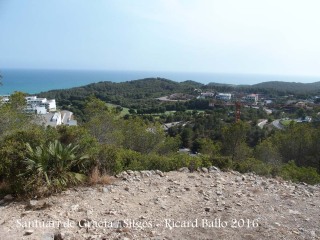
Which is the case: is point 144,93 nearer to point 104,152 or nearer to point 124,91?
point 124,91

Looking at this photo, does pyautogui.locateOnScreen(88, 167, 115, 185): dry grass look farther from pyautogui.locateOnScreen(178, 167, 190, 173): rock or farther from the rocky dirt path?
pyautogui.locateOnScreen(178, 167, 190, 173): rock

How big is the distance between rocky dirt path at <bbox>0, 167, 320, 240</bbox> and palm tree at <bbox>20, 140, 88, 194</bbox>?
25cm

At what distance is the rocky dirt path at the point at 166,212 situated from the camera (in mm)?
4367

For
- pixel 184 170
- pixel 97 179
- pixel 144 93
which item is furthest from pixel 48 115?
pixel 144 93

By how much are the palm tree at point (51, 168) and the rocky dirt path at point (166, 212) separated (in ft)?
0.83

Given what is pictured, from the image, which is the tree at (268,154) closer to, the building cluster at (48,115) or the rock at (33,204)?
the building cluster at (48,115)

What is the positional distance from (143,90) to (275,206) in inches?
3102

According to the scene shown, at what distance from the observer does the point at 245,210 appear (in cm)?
524

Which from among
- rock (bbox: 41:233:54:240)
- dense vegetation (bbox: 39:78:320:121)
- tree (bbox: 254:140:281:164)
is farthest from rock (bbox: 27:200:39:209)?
dense vegetation (bbox: 39:78:320:121)

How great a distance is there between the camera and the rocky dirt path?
437cm

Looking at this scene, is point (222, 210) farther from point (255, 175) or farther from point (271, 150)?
point (271, 150)

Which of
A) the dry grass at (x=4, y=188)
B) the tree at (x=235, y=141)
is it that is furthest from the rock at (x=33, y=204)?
the tree at (x=235, y=141)

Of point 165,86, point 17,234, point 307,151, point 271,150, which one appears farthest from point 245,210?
point 165,86

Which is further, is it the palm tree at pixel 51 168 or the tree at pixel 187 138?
the tree at pixel 187 138
